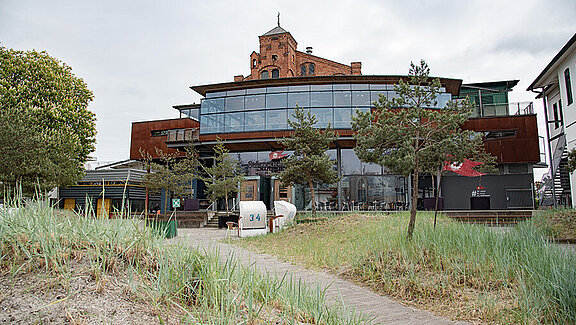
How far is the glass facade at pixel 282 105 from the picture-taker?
28.6 metres

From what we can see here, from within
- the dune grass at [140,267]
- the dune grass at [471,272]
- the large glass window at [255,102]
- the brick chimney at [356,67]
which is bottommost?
the dune grass at [471,272]

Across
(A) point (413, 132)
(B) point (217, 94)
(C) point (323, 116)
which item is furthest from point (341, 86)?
(A) point (413, 132)

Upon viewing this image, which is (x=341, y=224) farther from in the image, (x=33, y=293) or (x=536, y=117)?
(x=536, y=117)

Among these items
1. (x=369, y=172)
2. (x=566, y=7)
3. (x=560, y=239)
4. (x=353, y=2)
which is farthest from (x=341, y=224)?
(x=369, y=172)

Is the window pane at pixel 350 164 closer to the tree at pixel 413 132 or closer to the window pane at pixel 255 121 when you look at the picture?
the window pane at pixel 255 121

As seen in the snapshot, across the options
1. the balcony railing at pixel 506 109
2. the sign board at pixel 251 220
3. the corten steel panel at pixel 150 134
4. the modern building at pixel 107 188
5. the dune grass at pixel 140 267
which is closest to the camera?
the dune grass at pixel 140 267

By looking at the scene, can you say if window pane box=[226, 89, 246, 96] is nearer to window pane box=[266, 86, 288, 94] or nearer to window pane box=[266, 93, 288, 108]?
window pane box=[266, 86, 288, 94]

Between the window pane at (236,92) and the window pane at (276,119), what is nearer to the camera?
the window pane at (276,119)

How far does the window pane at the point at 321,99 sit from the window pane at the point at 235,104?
19.0 ft

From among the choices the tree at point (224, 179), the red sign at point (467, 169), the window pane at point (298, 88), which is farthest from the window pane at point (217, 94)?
the red sign at point (467, 169)

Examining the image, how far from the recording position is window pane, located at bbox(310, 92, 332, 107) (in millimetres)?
28875

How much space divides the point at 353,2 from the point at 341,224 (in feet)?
29.4

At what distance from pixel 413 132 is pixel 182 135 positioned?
25.2 metres

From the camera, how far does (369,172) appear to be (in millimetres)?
28750
